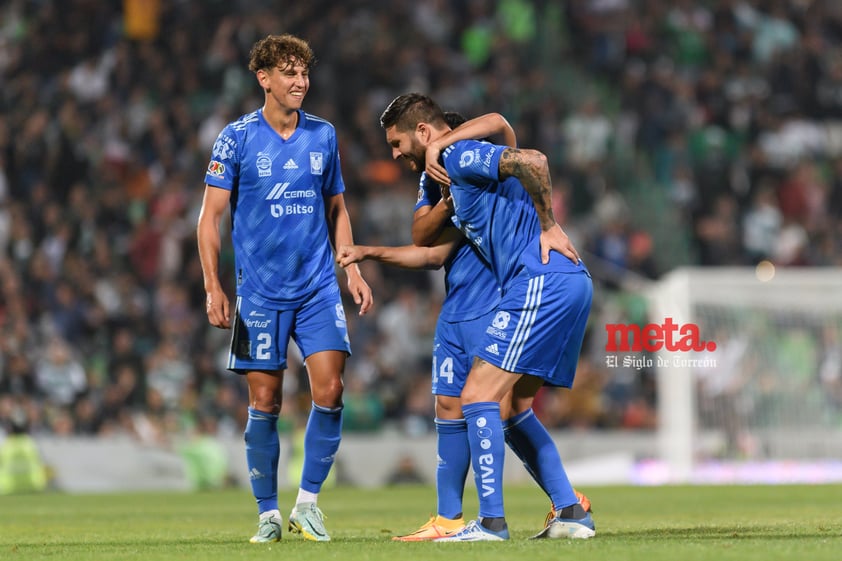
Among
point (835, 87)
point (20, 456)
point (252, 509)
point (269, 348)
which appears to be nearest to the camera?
point (269, 348)

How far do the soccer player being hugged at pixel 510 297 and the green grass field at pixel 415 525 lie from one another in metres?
0.30

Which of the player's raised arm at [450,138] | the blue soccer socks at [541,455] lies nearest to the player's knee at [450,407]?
the blue soccer socks at [541,455]

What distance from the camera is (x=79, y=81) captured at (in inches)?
806

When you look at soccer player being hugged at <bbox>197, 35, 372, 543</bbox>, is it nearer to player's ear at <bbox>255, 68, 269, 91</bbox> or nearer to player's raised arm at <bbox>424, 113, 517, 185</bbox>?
player's ear at <bbox>255, 68, 269, 91</bbox>

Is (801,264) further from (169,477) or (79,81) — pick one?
(79,81)

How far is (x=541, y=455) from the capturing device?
23.2ft

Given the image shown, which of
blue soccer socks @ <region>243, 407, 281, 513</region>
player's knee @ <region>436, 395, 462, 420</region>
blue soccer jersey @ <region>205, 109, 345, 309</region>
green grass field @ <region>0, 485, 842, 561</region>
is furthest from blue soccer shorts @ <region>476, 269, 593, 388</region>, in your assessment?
blue soccer socks @ <region>243, 407, 281, 513</region>

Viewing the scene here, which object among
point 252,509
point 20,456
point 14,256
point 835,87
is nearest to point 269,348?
point 252,509

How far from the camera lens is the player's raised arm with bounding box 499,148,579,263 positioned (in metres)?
6.66

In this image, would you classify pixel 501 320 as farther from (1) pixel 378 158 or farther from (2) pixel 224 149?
(1) pixel 378 158

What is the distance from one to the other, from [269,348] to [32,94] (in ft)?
46.1

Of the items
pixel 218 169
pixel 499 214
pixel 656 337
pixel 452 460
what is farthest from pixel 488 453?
pixel 656 337

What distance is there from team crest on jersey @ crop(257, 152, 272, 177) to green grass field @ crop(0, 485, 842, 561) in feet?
6.06

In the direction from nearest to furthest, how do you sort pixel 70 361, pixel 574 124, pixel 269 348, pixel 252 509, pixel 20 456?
pixel 269 348 < pixel 252 509 < pixel 20 456 < pixel 70 361 < pixel 574 124
